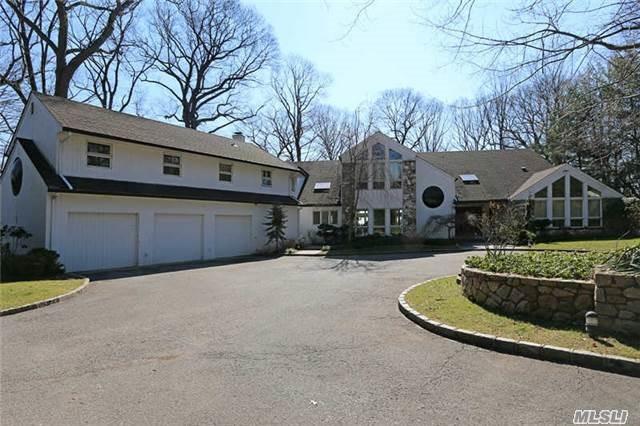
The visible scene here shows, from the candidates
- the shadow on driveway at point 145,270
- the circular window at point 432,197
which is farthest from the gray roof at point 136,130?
the circular window at point 432,197

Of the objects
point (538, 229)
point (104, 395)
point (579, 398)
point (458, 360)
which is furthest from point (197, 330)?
point (538, 229)

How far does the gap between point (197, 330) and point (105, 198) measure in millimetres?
11194

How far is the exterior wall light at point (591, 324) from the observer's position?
19.0ft

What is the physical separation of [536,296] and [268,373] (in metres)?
4.75

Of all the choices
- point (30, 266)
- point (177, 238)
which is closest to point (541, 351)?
point (30, 266)

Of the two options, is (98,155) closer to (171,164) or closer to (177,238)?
(171,164)

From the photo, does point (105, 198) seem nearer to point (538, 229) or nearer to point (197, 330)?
point (197, 330)

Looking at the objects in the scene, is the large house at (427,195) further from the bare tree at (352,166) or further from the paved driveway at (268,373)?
the paved driveway at (268,373)

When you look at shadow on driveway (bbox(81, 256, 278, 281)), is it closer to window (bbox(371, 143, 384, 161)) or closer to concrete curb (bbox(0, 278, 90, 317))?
concrete curb (bbox(0, 278, 90, 317))

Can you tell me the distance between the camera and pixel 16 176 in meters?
16.9

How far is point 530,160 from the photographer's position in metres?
31.7

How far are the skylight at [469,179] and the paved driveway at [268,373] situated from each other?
23.6 meters

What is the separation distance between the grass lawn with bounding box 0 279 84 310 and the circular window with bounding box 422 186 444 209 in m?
21.2

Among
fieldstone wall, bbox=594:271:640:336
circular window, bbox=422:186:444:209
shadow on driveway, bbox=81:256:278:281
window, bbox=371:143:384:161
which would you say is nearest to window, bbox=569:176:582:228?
circular window, bbox=422:186:444:209
